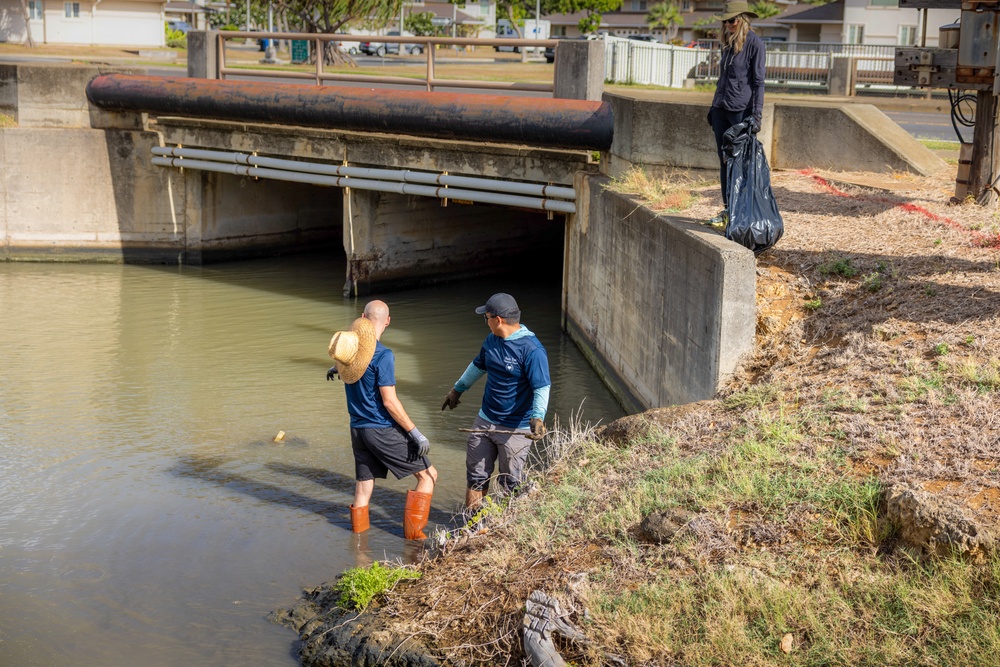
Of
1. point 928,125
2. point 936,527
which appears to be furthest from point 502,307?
point 928,125

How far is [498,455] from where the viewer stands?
750 cm

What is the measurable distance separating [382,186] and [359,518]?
985 cm

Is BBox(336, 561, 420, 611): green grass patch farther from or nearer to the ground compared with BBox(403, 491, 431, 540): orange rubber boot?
farther from the ground

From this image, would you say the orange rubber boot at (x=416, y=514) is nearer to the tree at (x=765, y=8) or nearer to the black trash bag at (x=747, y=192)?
the black trash bag at (x=747, y=192)

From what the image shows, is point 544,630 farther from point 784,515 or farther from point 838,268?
point 838,268

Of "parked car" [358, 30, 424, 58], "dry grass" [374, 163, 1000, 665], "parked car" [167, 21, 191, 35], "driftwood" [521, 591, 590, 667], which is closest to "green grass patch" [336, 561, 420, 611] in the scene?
"dry grass" [374, 163, 1000, 665]

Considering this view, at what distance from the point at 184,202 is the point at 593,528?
1641 cm

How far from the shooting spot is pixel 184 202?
67.7 ft

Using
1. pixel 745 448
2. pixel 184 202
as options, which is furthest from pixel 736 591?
pixel 184 202

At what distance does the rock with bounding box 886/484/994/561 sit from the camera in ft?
16.3

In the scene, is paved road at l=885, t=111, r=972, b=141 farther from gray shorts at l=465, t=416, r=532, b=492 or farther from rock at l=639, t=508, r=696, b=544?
rock at l=639, t=508, r=696, b=544

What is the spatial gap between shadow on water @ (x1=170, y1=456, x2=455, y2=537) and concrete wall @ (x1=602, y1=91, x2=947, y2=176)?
614cm

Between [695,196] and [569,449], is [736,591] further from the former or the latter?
[695,196]

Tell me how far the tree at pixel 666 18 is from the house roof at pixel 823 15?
20517 millimetres
